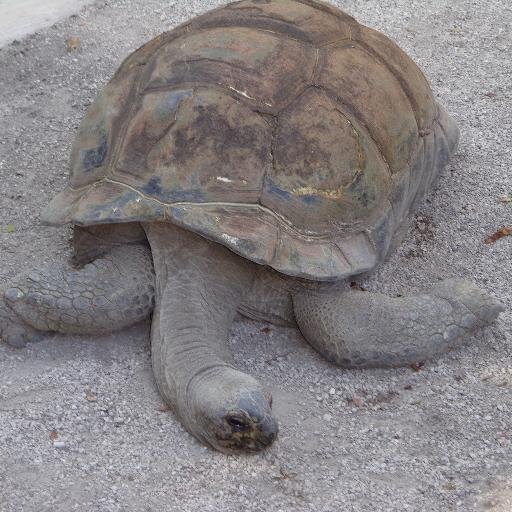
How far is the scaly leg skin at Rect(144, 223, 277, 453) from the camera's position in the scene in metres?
2.92

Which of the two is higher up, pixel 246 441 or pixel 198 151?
pixel 198 151

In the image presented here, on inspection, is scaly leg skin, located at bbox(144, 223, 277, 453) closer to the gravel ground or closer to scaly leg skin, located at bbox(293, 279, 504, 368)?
the gravel ground

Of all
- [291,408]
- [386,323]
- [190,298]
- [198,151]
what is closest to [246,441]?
[291,408]

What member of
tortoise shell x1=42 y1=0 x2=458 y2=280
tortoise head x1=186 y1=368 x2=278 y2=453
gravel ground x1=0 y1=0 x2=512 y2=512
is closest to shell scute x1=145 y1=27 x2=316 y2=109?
tortoise shell x1=42 y1=0 x2=458 y2=280

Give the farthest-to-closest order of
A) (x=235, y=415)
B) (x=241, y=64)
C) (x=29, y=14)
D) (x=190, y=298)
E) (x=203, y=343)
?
(x=29, y=14) < (x=241, y=64) < (x=190, y=298) < (x=203, y=343) < (x=235, y=415)

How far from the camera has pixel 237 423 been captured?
2910 millimetres

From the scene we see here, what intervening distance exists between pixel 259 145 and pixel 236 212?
0.28 metres

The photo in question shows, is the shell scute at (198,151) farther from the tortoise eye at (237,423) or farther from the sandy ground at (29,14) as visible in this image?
the sandy ground at (29,14)

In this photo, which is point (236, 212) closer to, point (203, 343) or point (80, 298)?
point (203, 343)

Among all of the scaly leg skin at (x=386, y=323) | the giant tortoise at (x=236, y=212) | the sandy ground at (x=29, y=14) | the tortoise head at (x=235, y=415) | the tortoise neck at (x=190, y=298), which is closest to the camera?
the tortoise head at (x=235, y=415)

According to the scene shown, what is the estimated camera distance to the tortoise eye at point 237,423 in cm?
289

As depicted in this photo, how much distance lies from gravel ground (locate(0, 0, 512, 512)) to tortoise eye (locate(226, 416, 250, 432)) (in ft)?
0.59

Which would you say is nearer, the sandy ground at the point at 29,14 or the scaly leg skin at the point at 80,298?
the scaly leg skin at the point at 80,298

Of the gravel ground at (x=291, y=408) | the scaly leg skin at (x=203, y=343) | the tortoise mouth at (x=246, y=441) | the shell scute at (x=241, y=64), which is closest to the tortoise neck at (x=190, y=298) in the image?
the scaly leg skin at (x=203, y=343)
